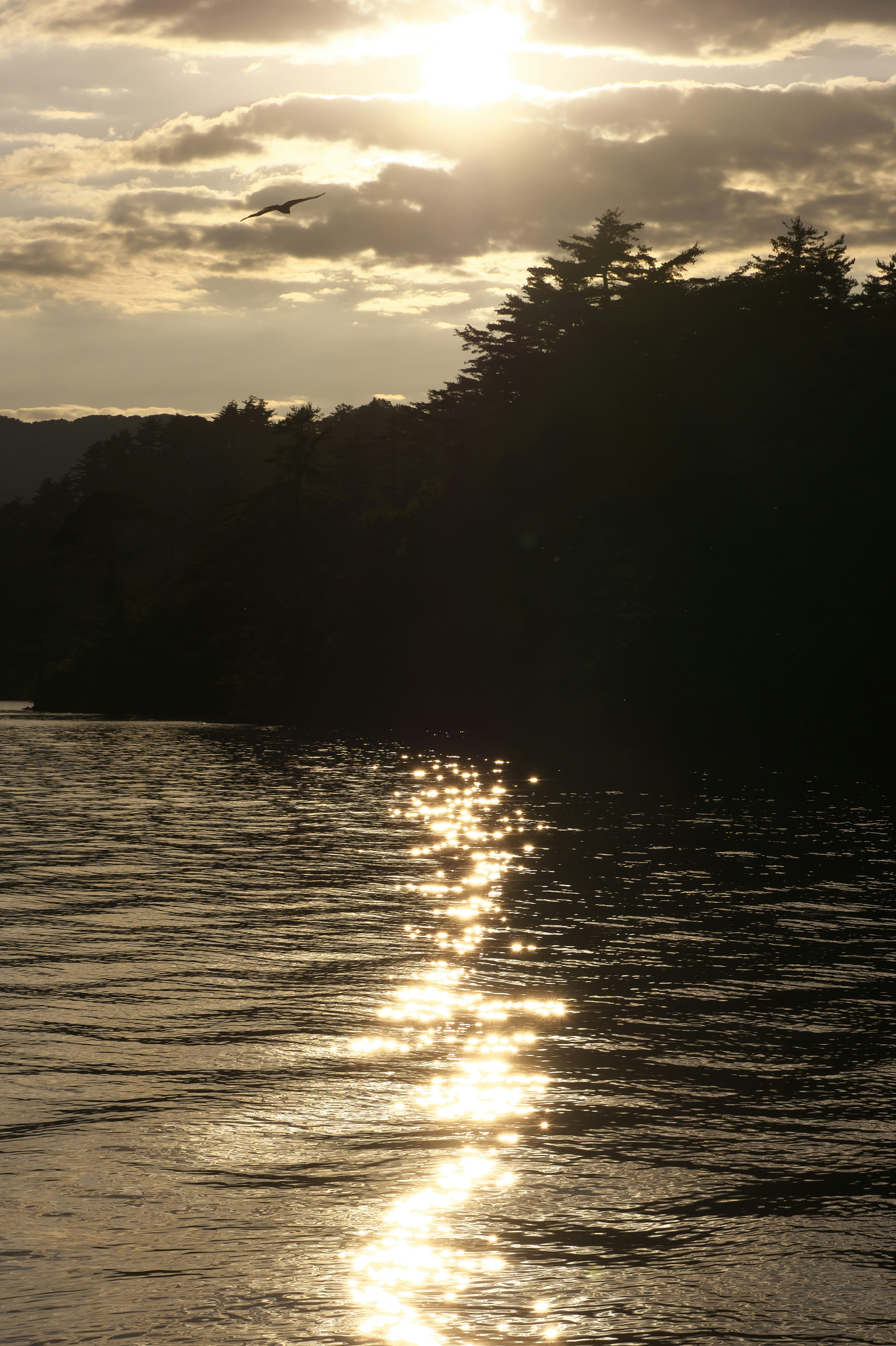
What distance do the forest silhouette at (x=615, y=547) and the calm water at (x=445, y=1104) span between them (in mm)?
47311

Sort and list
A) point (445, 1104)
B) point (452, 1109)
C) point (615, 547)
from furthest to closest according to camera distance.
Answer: point (615, 547)
point (445, 1104)
point (452, 1109)

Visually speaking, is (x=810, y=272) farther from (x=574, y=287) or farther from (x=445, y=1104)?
(x=445, y=1104)

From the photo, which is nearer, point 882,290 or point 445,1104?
point 445,1104

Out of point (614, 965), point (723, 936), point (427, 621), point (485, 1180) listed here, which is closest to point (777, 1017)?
point (614, 965)

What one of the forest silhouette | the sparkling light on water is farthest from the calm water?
the forest silhouette

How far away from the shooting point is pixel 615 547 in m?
81.1

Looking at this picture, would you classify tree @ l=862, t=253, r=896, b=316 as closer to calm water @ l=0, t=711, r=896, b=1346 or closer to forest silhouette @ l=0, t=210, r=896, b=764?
forest silhouette @ l=0, t=210, r=896, b=764

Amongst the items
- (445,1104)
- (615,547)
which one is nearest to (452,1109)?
(445,1104)

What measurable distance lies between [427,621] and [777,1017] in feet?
286

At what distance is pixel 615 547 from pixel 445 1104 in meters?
71.4

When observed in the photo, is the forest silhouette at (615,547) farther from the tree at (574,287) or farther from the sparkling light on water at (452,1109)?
the sparkling light on water at (452,1109)

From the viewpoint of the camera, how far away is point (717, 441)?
270ft

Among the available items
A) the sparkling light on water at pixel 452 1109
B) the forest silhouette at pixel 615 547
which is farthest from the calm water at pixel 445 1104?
the forest silhouette at pixel 615 547

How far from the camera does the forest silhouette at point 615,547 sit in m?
73.8
